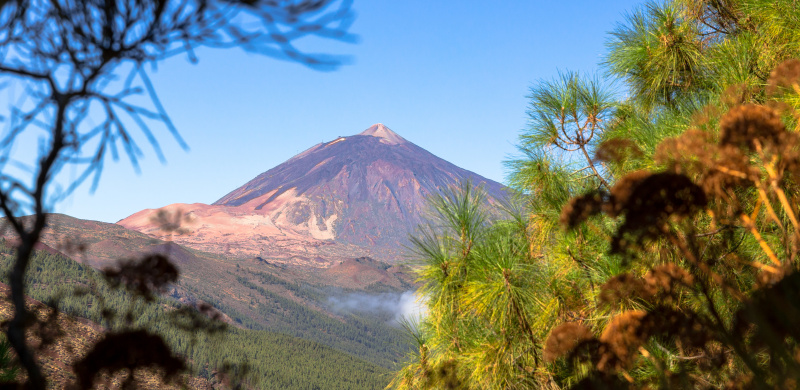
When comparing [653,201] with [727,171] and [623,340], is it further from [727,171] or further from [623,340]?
[623,340]

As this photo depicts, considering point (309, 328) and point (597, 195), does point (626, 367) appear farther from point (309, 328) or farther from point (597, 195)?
point (309, 328)

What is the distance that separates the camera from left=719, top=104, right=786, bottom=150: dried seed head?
8.13 ft

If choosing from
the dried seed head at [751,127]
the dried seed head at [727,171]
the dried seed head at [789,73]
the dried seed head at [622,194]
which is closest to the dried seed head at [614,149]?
the dried seed head at [789,73]

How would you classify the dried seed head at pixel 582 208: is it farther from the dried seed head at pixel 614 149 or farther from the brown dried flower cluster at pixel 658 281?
the dried seed head at pixel 614 149

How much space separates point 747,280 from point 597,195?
198 cm

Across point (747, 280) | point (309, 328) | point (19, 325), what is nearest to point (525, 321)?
point (747, 280)

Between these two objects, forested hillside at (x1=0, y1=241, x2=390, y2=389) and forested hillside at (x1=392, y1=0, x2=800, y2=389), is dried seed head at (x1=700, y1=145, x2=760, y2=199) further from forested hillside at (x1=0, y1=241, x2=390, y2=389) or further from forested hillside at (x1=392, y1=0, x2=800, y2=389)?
forested hillside at (x1=0, y1=241, x2=390, y2=389)

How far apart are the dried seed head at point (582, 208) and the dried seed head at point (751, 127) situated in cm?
58

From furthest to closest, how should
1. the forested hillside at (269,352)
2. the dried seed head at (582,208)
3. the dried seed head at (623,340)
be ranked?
1. the forested hillside at (269,352)
2. the dried seed head at (623,340)
3. the dried seed head at (582,208)

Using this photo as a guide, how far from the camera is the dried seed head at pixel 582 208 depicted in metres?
2.67

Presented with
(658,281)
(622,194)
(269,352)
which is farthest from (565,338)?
(269,352)

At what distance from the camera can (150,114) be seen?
1.93 metres

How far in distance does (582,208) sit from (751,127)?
0.75m

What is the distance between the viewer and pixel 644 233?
2.34 m
